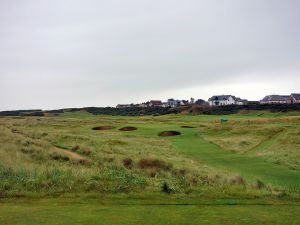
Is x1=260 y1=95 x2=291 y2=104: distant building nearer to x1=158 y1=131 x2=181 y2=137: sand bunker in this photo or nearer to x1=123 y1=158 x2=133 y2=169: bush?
x1=158 y1=131 x2=181 y2=137: sand bunker

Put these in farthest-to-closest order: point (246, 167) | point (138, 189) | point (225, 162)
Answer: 1. point (225, 162)
2. point (246, 167)
3. point (138, 189)

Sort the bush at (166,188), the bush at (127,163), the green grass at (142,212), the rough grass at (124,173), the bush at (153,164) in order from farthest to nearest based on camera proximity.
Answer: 1. the bush at (127,163)
2. the bush at (153,164)
3. the rough grass at (124,173)
4. the bush at (166,188)
5. the green grass at (142,212)

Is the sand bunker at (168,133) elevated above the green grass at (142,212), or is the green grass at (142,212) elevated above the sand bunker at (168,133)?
the green grass at (142,212)

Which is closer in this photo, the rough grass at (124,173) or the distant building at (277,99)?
the rough grass at (124,173)

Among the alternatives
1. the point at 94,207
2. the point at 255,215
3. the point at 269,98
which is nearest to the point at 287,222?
the point at 255,215

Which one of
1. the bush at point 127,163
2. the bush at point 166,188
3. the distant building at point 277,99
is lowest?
the bush at point 127,163

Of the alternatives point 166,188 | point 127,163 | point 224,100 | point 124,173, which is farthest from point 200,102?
point 166,188

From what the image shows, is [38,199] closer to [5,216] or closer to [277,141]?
[5,216]

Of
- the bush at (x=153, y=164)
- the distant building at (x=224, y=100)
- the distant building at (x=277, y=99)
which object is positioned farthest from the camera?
the distant building at (x=224, y=100)

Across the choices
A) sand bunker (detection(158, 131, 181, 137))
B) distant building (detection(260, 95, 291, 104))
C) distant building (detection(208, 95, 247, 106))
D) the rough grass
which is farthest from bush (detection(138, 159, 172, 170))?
distant building (detection(208, 95, 247, 106))

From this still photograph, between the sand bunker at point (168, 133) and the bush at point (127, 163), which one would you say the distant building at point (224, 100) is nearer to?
the sand bunker at point (168, 133)

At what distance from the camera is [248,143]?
113 ft

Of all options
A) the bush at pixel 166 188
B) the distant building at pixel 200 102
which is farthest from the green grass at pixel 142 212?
the distant building at pixel 200 102

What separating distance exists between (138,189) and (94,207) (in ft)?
8.62
